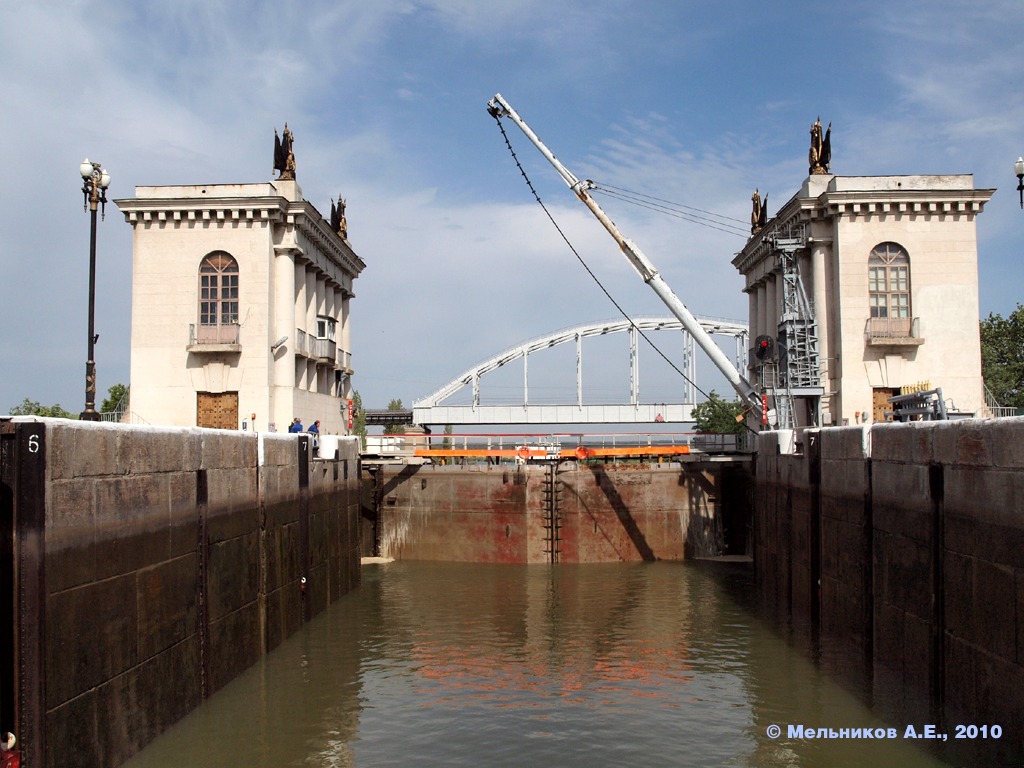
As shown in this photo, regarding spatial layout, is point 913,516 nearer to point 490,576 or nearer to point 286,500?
point 286,500

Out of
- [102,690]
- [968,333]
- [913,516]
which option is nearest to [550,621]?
[913,516]

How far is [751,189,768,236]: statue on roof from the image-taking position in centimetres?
4522

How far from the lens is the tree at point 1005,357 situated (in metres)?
61.1

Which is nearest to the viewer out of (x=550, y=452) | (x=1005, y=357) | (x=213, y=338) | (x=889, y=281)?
(x=889, y=281)

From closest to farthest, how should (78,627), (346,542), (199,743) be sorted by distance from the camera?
(78,627) → (199,743) → (346,542)

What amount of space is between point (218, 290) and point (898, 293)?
25502 millimetres

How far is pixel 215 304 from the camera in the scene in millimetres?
35344

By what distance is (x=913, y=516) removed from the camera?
1438 centimetres

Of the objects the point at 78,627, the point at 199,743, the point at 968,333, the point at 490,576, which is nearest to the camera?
the point at 78,627

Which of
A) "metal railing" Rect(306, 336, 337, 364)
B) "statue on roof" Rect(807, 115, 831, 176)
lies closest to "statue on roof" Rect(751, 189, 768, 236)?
"statue on roof" Rect(807, 115, 831, 176)

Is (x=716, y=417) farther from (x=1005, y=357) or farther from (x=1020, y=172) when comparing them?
(x=1020, y=172)

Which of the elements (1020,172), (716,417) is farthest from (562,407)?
(1020,172)

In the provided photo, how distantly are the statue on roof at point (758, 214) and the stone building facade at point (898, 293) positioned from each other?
1056cm

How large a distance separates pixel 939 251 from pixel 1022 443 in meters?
26.0
